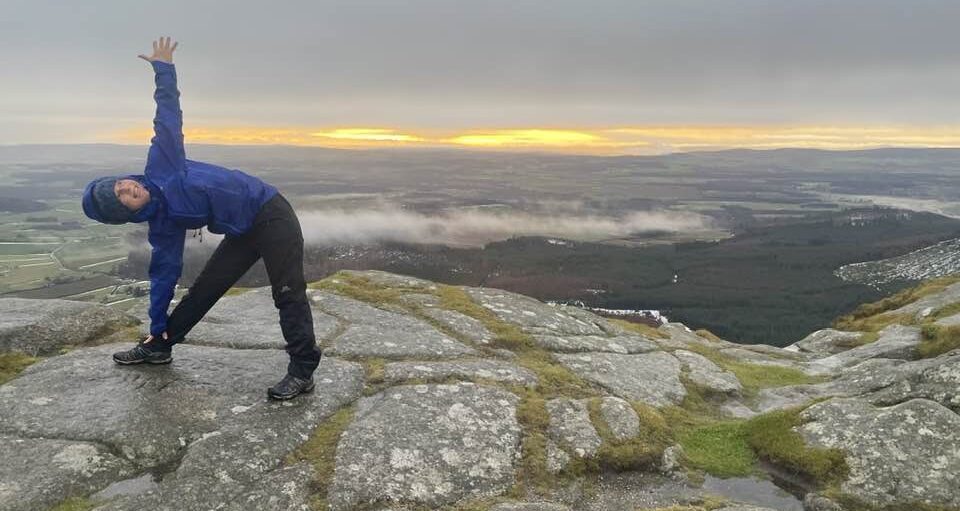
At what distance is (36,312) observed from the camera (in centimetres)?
1241

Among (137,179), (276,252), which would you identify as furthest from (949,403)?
(137,179)

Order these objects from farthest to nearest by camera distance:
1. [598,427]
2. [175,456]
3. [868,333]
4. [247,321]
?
[868,333]
[247,321]
[598,427]
[175,456]

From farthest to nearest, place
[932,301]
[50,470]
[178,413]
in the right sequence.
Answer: [932,301] → [178,413] → [50,470]

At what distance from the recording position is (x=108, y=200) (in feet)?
27.0

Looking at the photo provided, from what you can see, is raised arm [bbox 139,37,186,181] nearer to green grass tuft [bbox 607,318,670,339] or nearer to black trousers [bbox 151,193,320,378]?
black trousers [bbox 151,193,320,378]

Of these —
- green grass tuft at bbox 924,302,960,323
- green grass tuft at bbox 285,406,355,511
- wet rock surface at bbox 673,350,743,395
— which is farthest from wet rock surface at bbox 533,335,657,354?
green grass tuft at bbox 924,302,960,323

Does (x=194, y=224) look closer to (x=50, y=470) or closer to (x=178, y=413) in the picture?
(x=178, y=413)

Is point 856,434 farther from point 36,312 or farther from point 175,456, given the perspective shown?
point 36,312

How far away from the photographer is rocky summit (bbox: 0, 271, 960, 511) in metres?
7.32

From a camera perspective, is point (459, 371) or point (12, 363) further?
point (459, 371)

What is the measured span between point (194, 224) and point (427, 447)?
504 centimetres

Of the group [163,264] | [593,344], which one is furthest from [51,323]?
[593,344]

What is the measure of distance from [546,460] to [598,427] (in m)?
1.31

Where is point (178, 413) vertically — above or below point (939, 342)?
above
